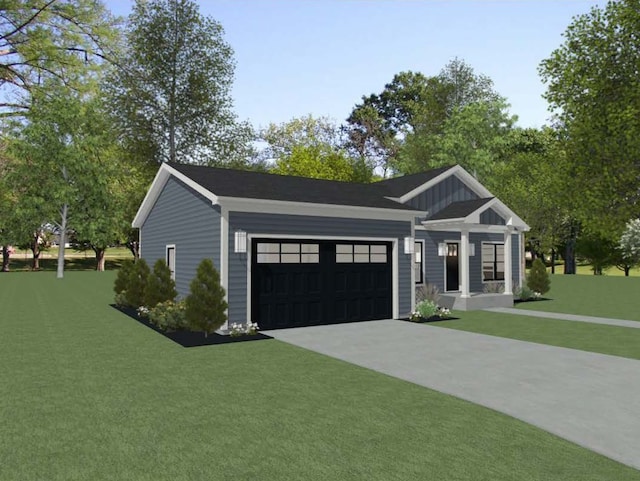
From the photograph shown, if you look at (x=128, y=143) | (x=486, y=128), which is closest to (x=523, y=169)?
(x=486, y=128)

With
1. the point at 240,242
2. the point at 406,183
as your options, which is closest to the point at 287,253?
the point at 240,242

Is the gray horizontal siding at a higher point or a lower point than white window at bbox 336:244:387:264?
higher

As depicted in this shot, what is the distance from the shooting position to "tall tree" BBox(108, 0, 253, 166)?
36.2 meters

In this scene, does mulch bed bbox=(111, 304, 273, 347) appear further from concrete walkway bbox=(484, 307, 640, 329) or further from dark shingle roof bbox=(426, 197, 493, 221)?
dark shingle roof bbox=(426, 197, 493, 221)

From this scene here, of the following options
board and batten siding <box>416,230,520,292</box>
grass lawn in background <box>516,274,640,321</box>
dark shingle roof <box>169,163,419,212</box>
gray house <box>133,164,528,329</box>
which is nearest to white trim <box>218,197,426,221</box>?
gray house <box>133,164,528,329</box>

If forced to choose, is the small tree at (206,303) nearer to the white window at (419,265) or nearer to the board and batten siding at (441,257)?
the white window at (419,265)

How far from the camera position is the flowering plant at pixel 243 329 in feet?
39.1

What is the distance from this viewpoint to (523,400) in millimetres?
6676

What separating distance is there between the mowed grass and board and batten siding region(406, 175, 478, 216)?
5.80m

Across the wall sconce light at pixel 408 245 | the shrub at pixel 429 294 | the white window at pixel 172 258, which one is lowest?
the shrub at pixel 429 294

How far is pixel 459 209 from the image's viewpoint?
19.7 metres

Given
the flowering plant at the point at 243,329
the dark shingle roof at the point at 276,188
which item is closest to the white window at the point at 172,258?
the dark shingle roof at the point at 276,188

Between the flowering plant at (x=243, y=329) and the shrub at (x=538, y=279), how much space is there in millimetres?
15358

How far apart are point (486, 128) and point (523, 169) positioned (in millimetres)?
5100
